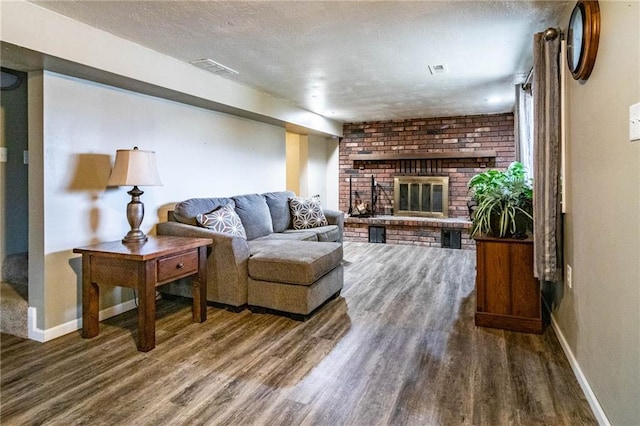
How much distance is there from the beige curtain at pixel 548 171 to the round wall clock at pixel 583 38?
10.1 inches

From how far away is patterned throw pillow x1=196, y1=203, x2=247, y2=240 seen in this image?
11.1 feet

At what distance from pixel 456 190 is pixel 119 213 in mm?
5085

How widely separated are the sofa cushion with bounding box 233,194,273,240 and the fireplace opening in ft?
9.71

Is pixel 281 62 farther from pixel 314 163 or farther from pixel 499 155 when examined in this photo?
pixel 499 155

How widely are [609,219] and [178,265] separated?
2.43m

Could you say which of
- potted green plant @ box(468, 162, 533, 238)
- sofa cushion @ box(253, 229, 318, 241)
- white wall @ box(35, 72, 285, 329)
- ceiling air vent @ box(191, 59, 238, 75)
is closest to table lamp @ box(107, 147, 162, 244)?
white wall @ box(35, 72, 285, 329)

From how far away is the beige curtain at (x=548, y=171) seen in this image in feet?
7.79

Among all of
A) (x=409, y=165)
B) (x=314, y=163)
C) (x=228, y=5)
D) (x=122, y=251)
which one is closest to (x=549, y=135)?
(x=228, y=5)

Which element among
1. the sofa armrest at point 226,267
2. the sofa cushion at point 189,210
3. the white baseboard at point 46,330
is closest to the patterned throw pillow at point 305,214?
the sofa cushion at point 189,210

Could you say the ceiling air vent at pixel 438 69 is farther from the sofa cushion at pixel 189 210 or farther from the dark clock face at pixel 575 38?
the sofa cushion at pixel 189 210

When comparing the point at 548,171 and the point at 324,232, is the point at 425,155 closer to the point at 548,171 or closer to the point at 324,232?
the point at 324,232

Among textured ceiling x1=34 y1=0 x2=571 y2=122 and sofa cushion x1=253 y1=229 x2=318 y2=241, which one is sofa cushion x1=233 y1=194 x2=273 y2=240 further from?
textured ceiling x1=34 y1=0 x2=571 y2=122

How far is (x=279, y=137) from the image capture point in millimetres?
5559

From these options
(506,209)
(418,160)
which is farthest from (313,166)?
(506,209)
